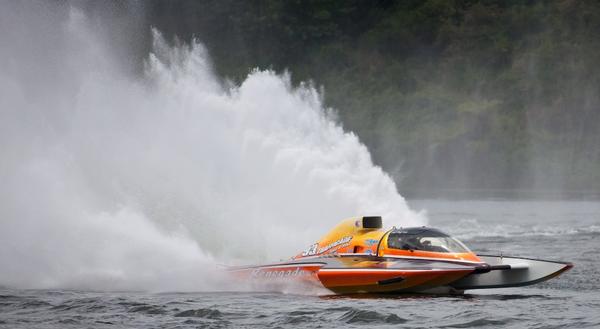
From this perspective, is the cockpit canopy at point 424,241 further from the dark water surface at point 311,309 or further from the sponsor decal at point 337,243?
the sponsor decal at point 337,243

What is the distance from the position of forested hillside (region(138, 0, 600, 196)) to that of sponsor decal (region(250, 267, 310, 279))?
41002mm

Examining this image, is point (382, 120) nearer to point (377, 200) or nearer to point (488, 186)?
point (488, 186)

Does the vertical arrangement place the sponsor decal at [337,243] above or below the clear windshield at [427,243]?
above

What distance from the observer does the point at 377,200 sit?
29672 millimetres

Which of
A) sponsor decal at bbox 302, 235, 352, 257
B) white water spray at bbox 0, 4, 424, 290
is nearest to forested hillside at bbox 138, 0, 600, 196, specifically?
white water spray at bbox 0, 4, 424, 290

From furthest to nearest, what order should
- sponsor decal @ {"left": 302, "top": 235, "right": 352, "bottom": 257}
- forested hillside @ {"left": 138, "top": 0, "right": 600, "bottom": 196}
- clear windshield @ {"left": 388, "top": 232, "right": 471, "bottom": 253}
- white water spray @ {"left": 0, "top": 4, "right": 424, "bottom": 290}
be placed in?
forested hillside @ {"left": 138, "top": 0, "right": 600, "bottom": 196} < white water spray @ {"left": 0, "top": 4, "right": 424, "bottom": 290} < sponsor decal @ {"left": 302, "top": 235, "right": 352, "bottom": 257} < clear windshield @ {"left": 388, "top": 232, "right": 471, "bottom": 253}

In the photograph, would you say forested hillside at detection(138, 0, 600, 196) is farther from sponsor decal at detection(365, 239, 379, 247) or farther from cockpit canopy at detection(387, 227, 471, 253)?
cockpit canopy at detection(387, 227, 471, 253)

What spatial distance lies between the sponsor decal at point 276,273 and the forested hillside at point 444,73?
4100cm

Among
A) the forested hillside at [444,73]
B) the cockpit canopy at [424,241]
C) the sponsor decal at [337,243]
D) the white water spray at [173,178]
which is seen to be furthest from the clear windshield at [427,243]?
the forested hillside at [444,73]

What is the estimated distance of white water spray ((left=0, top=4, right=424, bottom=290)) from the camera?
23.5 meters

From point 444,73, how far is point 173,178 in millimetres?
60562

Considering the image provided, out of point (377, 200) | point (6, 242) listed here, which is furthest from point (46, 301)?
point (377, 200)

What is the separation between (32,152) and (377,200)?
8.79m

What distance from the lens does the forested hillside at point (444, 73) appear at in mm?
69188
